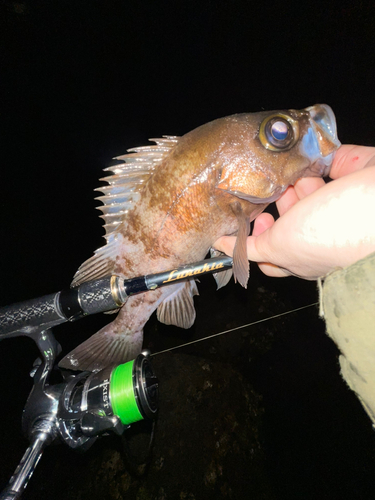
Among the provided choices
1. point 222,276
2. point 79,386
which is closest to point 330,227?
point 222,276

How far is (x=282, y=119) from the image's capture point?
1.54 m

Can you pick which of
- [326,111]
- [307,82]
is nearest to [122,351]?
[326,111]

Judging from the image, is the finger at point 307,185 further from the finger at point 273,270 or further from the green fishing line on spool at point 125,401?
the green fishing line on spool at point 125,401

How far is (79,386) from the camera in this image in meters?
1.43

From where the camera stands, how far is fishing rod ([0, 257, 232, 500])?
121 centimetres

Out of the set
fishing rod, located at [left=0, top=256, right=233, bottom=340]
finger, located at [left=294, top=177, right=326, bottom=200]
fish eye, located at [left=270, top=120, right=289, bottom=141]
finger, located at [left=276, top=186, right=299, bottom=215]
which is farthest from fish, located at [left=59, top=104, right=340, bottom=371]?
fishing rod, located at [left=0, top=256, right=233, bottom=340]

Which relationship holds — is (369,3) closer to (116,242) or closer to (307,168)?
(307,168)

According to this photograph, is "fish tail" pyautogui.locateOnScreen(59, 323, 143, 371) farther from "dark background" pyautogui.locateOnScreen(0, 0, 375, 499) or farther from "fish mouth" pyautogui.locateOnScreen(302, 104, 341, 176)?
"fish mouth" pyautogui.locateOnScreen(302, 104, 341, 176)

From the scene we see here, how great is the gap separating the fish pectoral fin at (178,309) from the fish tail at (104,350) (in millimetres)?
281

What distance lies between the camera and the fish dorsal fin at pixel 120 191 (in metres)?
1.77

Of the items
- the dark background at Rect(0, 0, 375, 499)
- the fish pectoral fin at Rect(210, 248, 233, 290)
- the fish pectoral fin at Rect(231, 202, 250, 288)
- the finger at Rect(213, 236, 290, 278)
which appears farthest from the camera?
the dark background at Rect(0, 0, 375, 499)

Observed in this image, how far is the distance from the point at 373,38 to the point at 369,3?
80 centimetres

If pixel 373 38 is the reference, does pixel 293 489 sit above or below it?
below

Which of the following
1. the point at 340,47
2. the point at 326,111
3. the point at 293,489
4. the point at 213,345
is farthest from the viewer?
the point at 340,47
